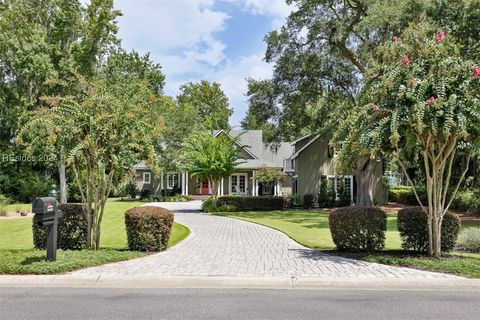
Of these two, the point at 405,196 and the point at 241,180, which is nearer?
the point at 405,196

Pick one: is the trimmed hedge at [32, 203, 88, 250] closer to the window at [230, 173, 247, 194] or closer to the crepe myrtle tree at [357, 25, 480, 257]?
the crepe myrtle tree at [357, 25, 480, 257]

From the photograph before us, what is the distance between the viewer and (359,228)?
10.8 meters

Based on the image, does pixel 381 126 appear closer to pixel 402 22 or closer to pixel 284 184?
→ pixel 402 22

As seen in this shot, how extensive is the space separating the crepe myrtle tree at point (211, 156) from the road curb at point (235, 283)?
21.2m

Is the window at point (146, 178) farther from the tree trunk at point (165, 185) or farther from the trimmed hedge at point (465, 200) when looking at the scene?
the trimmed hedge at point (465, 200)

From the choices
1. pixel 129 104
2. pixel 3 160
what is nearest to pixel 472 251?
pixel 129 104

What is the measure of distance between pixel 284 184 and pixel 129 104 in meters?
38.3

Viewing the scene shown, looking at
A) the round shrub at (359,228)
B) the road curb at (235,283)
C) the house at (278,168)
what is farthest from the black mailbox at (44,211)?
the house at (278,168)

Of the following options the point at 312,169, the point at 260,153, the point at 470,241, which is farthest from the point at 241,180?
the point at 470,241

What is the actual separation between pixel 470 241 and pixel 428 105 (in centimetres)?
→ 524

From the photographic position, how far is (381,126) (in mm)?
9664

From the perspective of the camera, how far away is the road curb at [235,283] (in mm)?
7945

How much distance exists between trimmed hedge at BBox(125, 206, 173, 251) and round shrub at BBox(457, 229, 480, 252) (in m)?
8.30

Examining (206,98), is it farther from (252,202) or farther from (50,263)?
(50,263)
